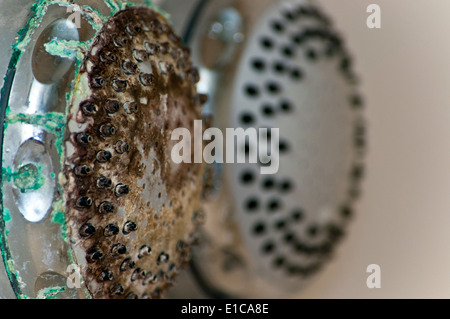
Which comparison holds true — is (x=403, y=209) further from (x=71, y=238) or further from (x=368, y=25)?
(x=71, y=238)

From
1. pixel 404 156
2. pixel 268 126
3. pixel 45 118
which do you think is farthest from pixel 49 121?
pixel 404 156

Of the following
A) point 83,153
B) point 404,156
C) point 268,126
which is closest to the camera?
point 83,153

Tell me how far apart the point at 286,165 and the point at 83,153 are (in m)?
0.20

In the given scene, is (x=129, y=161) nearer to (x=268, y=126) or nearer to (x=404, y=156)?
(x=268, y=126)

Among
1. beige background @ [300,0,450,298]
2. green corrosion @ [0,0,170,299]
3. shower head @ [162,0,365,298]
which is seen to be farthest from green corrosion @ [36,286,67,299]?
beige background @ [300,0,450,298]

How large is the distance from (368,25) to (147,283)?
0.42m

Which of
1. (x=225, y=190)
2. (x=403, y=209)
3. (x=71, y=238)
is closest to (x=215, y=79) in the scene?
(x=225, y=190)

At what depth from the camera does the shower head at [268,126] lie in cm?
40

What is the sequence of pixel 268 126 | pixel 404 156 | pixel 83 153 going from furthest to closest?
1. pixel 404 156
2. pixel 268 126
3. pixel 83 153

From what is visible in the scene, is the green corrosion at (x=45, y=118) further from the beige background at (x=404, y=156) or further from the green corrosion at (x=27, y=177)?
the beige background at (x=404, y=156)

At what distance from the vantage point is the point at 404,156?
→ 2.03 ft

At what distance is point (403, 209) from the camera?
2.02 ft

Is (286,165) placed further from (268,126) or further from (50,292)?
(50,292)

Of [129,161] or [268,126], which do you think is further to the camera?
[268,126]
